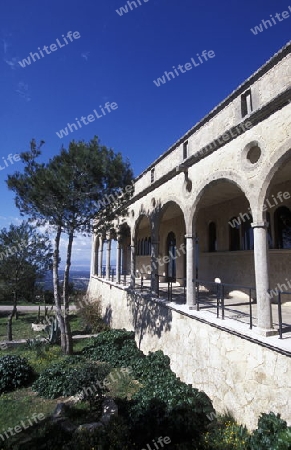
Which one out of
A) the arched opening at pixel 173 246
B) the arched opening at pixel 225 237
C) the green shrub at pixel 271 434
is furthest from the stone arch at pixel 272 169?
the arched opening at pixel 173 246

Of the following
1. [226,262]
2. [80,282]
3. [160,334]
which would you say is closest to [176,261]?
[226,262]

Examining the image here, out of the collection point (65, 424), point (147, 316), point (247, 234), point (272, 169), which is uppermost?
point (272, 169)

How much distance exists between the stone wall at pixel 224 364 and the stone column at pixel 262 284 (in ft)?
1.56

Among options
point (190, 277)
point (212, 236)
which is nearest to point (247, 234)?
point (212, 236)

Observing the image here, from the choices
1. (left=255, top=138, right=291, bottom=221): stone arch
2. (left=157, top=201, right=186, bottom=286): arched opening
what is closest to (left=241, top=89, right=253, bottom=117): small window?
(left=255, top=138, right=291, bottom=221): stone arch

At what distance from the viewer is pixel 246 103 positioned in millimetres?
7141

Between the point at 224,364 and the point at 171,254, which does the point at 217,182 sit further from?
the point at 171,254

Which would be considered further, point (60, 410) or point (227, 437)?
point (60, 410)

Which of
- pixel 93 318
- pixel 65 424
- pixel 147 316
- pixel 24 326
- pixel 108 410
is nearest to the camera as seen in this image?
pixel 65 424

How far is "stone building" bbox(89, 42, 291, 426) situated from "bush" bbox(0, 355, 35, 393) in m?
4.39

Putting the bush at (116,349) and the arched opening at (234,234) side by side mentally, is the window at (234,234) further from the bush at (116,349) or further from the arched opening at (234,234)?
the bush at (116,349)

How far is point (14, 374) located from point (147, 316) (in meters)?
5.02

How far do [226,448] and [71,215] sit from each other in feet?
30.6

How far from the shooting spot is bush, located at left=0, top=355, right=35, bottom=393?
8.62 meters
